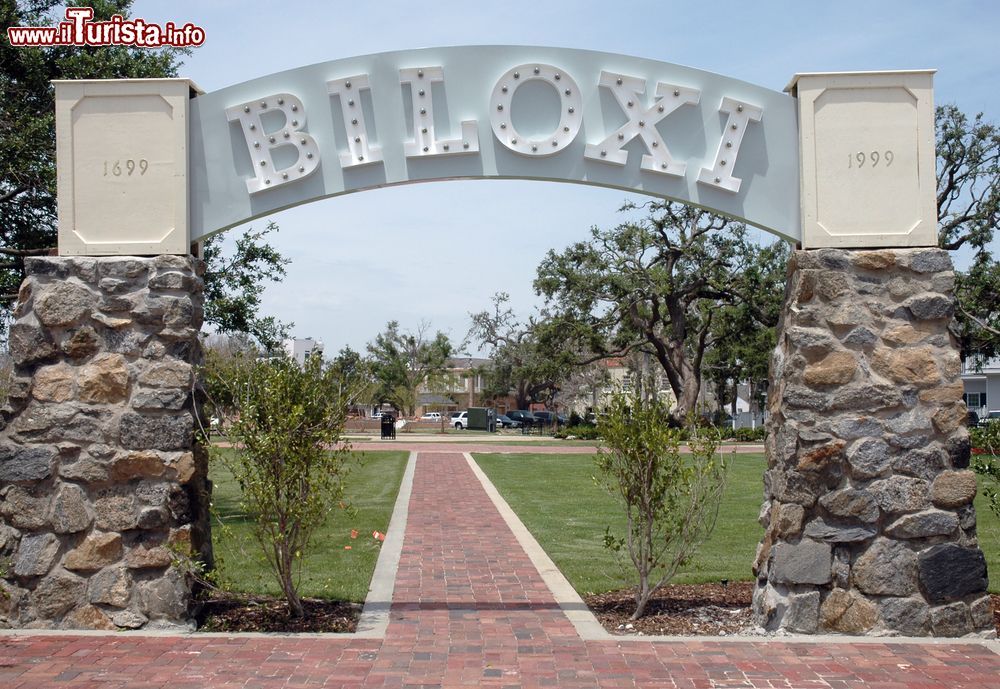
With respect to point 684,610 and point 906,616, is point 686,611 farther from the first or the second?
point 906,616

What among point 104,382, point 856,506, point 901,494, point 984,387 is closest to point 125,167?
point 104,382

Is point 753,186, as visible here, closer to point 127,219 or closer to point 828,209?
point 828,209

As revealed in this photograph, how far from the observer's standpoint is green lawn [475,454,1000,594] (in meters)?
9.36

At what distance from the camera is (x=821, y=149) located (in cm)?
721

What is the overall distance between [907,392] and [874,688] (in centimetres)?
223

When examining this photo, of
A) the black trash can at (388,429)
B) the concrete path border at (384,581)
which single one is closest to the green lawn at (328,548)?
the concrete path border at (384,581)

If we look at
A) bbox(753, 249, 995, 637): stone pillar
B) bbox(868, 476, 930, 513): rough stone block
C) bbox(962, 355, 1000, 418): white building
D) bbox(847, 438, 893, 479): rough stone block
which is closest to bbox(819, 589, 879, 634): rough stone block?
bbox(753, 249, 995, 637): stone pillar

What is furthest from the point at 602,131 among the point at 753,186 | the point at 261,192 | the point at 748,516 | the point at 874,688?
the point at 748,516

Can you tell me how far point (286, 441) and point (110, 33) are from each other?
26.6 feet

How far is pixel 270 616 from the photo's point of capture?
731 cm

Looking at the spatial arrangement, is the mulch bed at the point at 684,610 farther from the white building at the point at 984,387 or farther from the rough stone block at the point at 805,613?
the white building at the point at 984,387

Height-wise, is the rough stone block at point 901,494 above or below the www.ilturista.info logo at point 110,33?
below

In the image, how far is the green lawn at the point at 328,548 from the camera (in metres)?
8.27

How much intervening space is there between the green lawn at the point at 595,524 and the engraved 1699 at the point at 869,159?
95.1 inches
